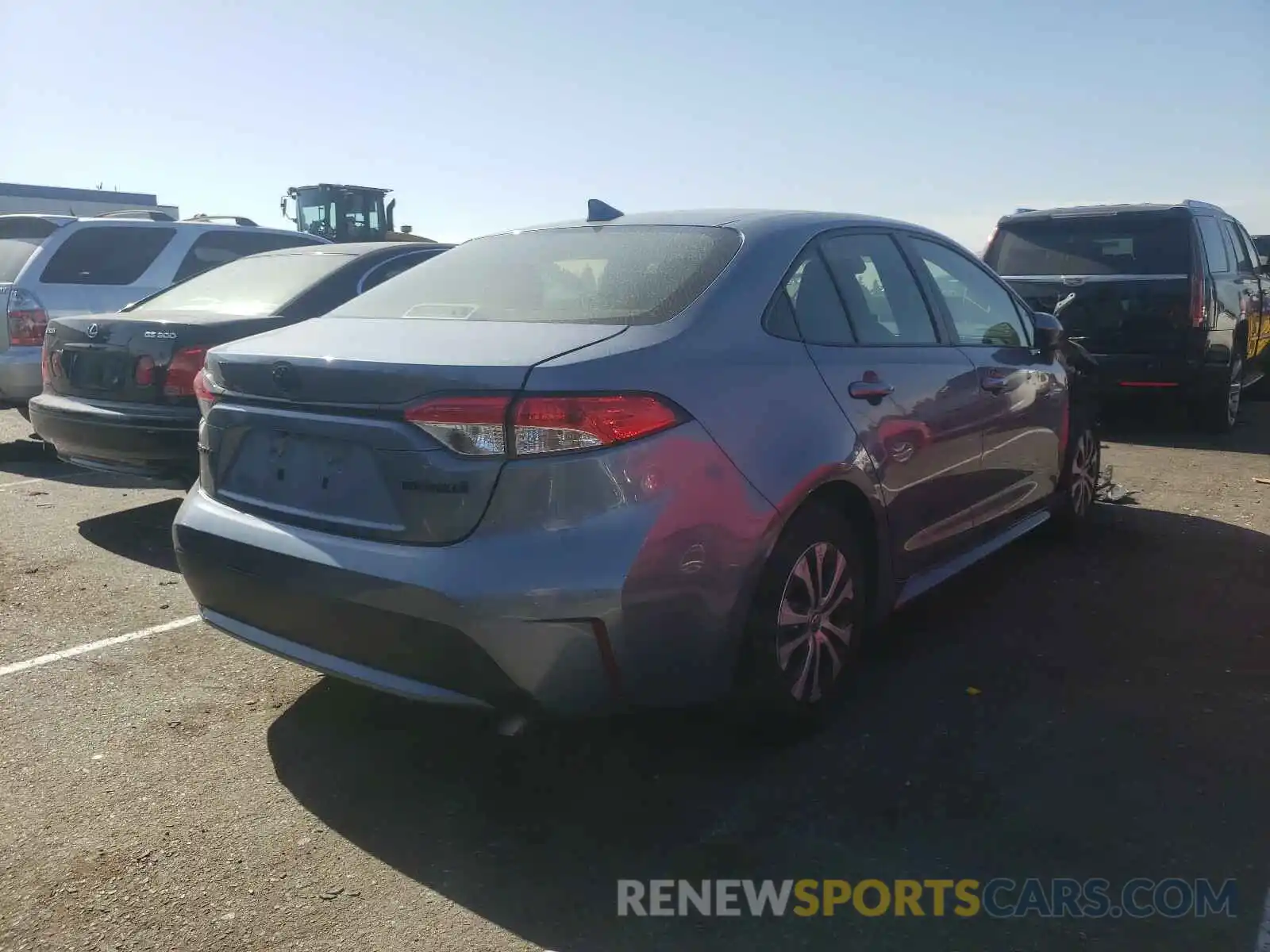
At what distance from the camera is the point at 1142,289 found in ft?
28.0

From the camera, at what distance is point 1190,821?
2.97 metres

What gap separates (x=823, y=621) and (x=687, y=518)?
0.85 meters

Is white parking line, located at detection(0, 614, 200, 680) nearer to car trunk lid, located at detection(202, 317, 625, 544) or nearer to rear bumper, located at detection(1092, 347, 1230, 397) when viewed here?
car trunk lid, located at detection(202, 317, 625, 544)

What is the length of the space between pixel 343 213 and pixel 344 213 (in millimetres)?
34

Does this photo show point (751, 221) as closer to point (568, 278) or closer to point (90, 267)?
point (568, 278)

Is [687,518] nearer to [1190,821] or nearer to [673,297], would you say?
[673,297]

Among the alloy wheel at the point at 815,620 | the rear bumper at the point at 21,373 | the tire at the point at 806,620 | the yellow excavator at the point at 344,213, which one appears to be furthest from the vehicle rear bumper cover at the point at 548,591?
the yellow excavator at the point at 344,213

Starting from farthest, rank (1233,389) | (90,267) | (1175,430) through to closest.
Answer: (1175,430) → (1233,389) → (90,267)

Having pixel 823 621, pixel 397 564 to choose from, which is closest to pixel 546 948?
pixel 397 564

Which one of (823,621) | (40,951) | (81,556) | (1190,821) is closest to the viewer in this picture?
(40,951)

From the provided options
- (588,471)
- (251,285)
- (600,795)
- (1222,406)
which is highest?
(251,285)

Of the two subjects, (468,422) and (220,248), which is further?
(220,248)

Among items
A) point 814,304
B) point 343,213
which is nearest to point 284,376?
point 814,304

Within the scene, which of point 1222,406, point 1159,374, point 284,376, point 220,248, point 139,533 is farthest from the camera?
point 1222,406
